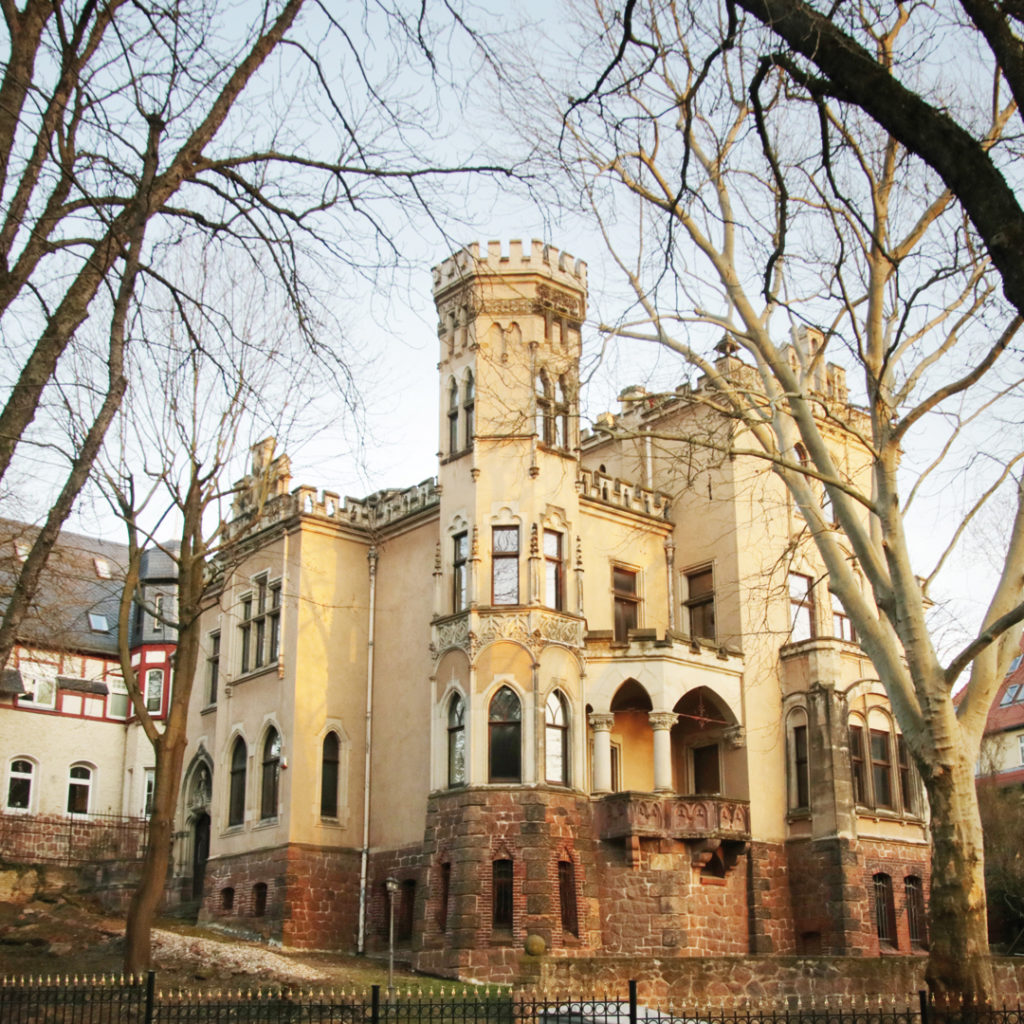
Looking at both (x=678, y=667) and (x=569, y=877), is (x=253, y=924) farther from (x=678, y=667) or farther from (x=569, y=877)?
(x=678, y=667)

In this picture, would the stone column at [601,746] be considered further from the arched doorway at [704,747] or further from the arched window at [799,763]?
the arched window at [799,763]

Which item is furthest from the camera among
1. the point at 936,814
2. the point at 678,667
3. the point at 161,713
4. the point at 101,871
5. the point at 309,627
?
the point at 161,713

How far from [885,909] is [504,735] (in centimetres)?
904

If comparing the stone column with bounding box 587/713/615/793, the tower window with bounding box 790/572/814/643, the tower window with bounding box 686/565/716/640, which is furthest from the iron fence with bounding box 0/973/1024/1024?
the tower window with bounding box 686/565/716/640

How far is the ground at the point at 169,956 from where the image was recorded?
21188 millimetres

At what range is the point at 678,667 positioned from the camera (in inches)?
1081

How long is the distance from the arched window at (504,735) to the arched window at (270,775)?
5730 mm

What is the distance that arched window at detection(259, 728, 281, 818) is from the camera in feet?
96.4

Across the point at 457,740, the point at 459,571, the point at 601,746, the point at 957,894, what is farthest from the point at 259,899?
the point at 957,894

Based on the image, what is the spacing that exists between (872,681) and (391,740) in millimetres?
10373

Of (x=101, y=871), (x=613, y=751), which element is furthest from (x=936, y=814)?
(x=101, y=871)

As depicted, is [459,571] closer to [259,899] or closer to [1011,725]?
[259,899]

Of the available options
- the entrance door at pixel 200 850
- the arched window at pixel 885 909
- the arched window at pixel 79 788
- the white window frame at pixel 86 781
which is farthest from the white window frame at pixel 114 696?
the arched window at pixel 885 909

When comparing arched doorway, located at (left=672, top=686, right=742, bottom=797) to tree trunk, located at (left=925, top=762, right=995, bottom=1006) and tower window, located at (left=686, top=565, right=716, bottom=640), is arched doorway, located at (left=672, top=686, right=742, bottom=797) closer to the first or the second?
tower window, located at (left=686, top=565, right=716, bottom=640)
